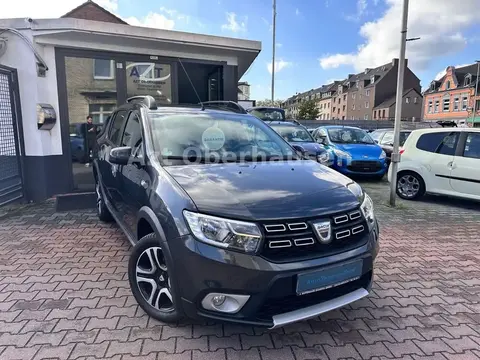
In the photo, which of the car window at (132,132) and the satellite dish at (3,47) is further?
the satellite dish at (3,47)

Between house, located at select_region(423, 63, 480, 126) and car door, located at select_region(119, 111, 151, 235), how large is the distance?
155 ft

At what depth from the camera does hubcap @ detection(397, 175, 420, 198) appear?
6.93 meters

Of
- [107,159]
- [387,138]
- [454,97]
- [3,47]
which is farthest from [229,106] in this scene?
[454,97]

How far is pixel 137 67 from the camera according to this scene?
674 centimetres

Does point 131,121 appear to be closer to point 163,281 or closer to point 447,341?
point 163,281

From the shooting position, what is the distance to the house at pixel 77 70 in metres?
5.79

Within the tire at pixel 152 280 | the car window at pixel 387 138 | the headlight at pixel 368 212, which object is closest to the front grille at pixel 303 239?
the headlight at pixel 368 212

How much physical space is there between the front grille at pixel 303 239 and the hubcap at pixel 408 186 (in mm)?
5384

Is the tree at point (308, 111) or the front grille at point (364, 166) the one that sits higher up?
the tree at point (308, 111)

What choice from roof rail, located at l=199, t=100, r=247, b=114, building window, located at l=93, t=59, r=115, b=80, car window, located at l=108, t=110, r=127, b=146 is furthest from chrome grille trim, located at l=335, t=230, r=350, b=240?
building window, located at l=93, t=59, r=115, b=80

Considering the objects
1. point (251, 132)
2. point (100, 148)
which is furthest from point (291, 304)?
point (100, 148)

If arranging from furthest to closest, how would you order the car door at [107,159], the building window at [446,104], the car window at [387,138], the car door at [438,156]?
the building window at [446,104] → the car window at [387,138] → the car door at [438,156] → the car door at [107,159]

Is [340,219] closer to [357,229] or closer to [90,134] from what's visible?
[357,229]

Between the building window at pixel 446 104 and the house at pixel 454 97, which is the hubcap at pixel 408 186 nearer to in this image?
the house at pixel 454 97
